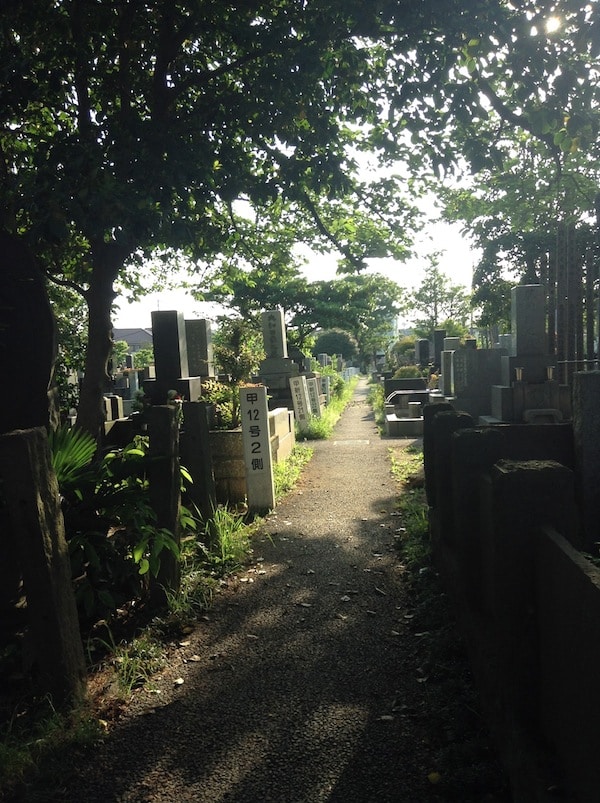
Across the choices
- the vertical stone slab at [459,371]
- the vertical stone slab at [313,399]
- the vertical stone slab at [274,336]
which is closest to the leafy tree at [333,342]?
the vertical stone slab at [313,399]

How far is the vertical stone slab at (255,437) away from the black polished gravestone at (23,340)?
2.94 meters

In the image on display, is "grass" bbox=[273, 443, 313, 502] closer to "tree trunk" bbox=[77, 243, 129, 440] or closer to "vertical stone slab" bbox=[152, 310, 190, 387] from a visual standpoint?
"vertical stone slab" bbox=[152, 310, 190, 387]

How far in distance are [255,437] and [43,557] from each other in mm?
4623

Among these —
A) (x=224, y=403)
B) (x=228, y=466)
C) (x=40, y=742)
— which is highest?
(x=224, y=403)

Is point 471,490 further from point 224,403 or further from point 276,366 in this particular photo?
point 276,366

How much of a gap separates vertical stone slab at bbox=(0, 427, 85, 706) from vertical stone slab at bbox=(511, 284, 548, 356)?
34.1 ft

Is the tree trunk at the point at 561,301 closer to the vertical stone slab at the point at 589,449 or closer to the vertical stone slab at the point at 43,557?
the vertical stone slab at the point at 589,449

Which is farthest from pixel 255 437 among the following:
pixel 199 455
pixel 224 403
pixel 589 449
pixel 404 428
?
pixel 404 428

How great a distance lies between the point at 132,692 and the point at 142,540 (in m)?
0.95

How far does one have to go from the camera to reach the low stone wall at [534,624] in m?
1.95

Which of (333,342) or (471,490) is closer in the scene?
(471,490)

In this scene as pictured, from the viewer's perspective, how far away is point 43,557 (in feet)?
10.8

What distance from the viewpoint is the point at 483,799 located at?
2615mm

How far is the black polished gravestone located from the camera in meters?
5.00
